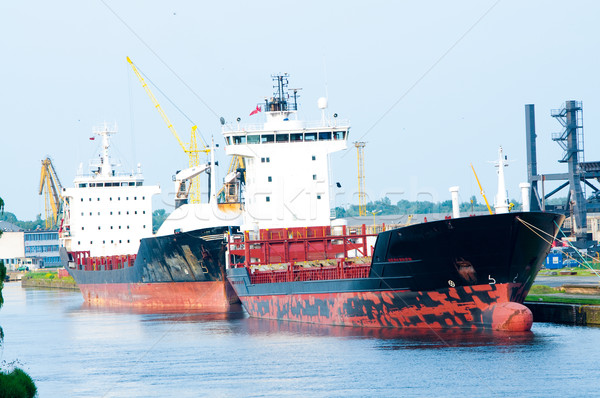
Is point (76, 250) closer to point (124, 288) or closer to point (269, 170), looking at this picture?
point (124, 288)

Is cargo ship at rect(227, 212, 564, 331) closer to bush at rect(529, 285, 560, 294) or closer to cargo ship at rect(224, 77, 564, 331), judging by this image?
cargo ship at rect(224, 77, 564, 331)

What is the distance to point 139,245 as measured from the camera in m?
51.7

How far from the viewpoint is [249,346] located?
27094mm

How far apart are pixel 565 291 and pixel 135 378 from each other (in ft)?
65.2

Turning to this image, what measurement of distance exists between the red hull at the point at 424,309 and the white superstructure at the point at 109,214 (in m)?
29.4

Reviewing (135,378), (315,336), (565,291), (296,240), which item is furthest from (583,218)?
(135,378)

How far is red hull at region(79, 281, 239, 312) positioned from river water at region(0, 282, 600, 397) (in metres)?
9.31

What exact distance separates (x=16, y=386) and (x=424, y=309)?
15.8m

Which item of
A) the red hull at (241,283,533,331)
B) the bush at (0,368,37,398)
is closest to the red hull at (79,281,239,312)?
the red hull at (241,283,533,331)

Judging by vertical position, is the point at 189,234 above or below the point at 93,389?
above

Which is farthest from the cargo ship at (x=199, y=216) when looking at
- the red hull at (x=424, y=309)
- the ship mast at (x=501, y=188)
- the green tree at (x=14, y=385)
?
the green tree at (x=14, y=385)

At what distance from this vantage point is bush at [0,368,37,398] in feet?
44.0

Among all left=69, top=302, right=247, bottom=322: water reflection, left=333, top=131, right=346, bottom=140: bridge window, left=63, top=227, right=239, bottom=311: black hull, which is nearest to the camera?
left=333, top=131, right=346, bottom=140: bridge window

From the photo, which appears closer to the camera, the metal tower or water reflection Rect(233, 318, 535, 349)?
water reflection Rect(233, 318, 535, 349)
